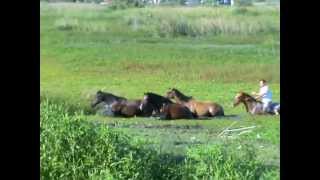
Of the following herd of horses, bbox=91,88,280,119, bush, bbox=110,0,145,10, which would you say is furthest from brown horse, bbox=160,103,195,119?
bush, bbox=110,0,145,10

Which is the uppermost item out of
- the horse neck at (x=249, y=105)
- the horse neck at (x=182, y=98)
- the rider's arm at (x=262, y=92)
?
the rider's arm at (x=262, y=92)

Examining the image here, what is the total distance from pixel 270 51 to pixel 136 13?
679mm

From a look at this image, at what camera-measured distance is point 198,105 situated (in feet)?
12.9

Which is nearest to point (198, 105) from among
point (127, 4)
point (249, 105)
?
point (249, 105)

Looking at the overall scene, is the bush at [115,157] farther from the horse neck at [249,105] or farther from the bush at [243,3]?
the bush at [243,3]

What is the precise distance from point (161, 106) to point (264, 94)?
1.65ft

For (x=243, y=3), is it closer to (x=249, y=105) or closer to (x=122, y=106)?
(x=249, y=105)

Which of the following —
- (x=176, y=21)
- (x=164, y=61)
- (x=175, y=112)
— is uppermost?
(x=176, y=21)

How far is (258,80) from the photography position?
3930 millimetres

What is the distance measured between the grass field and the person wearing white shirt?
0.10 feet

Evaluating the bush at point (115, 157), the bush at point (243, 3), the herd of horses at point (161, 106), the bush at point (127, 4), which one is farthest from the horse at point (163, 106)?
the bush at point (243, 3)

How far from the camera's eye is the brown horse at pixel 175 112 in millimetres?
3936
